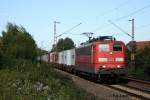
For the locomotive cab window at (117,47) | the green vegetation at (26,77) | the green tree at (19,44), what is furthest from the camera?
the green tree at (19,44)

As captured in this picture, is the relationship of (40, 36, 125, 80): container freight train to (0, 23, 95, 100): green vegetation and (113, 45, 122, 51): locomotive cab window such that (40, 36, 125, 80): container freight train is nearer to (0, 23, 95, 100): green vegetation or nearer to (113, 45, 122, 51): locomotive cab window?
(113, 45, 122, 51): locomotive cab window

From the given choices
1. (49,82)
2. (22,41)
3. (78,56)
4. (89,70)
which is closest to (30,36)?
(22,41)

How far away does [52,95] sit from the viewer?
12977 millimetres

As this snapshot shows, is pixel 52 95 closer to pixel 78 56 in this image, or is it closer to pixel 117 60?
pixel 117 60

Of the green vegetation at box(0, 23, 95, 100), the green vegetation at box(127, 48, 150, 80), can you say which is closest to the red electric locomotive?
the green vegetation at box(0, 23, 95, 100)

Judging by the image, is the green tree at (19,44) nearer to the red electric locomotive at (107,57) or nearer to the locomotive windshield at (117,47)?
the red electric locomotive at (107,57)

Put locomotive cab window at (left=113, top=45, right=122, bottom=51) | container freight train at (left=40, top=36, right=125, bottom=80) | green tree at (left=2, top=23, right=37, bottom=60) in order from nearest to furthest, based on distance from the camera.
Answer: container freight train at (left=40, top=36, right=125, bottom=80)
locomotive cab window at (left=113, top=45, right=122, bottom=51)
green tree at (left=2, top=23, right=37, bottom=60)

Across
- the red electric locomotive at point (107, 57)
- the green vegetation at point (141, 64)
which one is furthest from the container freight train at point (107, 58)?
the green vegetation at point (141, 64)

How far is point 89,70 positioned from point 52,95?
18.1 meters

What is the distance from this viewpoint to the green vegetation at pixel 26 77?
12961 millimetres

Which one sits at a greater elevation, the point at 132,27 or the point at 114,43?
the point at 132,27

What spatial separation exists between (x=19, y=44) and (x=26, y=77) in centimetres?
2596

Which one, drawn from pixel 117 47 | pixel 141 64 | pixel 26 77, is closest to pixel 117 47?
pixel 117 47

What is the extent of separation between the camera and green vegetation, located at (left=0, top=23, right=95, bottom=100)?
12961mm
